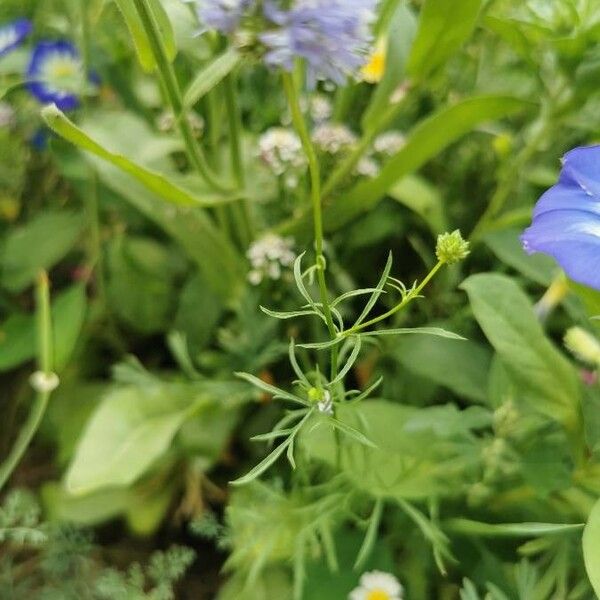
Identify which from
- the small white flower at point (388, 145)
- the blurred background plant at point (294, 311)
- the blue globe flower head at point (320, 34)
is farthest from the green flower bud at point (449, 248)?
the small white flower at point (388, 145)

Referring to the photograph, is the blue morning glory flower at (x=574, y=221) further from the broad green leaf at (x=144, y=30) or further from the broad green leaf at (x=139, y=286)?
the broad green leaf at (x=139, y=286)

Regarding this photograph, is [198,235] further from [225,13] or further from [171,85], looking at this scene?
[225,13]

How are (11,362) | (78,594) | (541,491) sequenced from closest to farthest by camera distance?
(541,491) < (78,594) < (11,362)

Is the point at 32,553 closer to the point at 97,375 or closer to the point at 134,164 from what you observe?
the point at 97,375

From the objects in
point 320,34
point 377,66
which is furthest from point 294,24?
point 377,66

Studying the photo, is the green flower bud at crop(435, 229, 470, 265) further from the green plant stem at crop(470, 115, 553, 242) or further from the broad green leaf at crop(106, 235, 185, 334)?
the broad green leaf at crop(106, 235, 185, 334)

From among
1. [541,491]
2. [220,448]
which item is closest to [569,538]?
[541,491]
